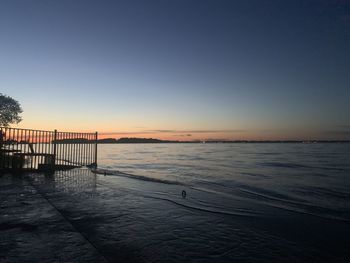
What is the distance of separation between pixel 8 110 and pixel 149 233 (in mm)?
38676

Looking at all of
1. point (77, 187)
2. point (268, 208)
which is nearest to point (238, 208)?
point (268, 208)

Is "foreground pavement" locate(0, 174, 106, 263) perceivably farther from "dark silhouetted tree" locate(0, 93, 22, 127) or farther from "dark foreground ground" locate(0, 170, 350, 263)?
"dark silhouetted tree" locate(0, 93, 22, 127)

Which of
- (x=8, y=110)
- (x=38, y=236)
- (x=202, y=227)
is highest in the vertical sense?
(x=8, y=110)

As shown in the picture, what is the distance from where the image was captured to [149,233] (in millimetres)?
5336

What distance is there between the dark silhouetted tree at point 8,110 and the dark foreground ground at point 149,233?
3286 cm

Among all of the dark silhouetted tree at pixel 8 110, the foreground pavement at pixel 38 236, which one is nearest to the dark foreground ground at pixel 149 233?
the foreground pavement at pixel 38 236

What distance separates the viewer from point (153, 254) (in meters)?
4.27

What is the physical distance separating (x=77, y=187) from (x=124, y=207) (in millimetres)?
3688

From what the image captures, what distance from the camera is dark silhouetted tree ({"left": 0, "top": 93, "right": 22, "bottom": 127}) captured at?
35406 millimetres

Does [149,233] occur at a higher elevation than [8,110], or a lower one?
lower

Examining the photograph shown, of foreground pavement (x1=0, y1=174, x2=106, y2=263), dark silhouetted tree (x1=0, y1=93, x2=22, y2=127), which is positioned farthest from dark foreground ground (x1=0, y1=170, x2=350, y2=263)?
dark silhouetted tree (x1=0, y1=93, x2=22, y2=127)

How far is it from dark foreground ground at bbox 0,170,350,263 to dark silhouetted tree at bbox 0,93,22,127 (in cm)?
3286

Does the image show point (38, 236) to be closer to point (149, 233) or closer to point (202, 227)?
point (149, 233)

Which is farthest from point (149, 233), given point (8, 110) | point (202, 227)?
point (8, 110)
